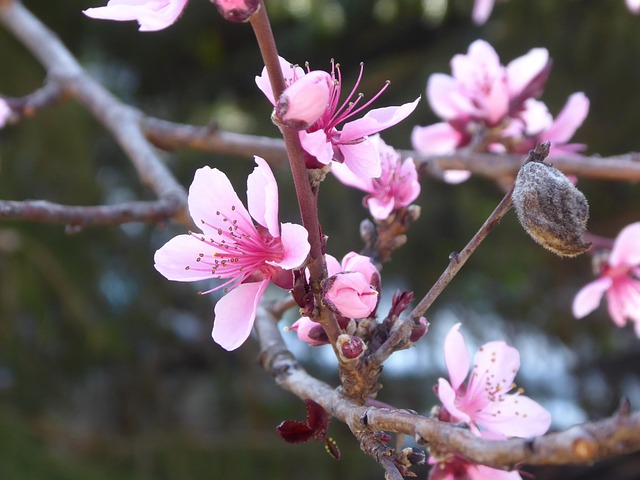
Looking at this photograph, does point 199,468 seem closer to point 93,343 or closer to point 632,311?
point 93,343

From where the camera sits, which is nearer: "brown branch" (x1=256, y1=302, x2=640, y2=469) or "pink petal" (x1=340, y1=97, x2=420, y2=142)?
"brown branch" (x1=256, y1=302, x2=640, y2=469)

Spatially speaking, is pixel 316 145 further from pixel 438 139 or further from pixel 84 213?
pixel 438 139

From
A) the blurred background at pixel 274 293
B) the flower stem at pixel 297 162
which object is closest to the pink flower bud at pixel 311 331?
the flower stem at pixel 297 162

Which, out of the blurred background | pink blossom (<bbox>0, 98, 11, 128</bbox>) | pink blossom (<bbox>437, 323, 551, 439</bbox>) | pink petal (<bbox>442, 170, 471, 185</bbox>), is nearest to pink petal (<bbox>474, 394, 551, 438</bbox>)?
pink blossom (<bbox>437, 323, 551, 439</bbox>)

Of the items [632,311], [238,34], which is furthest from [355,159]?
[238,34]

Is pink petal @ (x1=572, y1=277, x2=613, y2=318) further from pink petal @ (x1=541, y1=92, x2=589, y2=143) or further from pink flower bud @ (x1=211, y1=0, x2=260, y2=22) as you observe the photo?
pink flower bud @ (x1=211, y1=0, x2=260, y2=22)

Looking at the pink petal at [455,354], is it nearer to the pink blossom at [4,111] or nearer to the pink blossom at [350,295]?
the pink blossom at [350,295]
